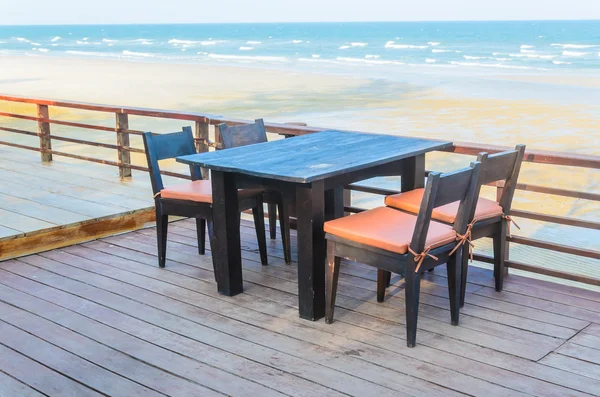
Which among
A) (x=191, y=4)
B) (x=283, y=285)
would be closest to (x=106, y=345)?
(x=283, y=285)

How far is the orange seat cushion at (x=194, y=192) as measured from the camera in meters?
3.67

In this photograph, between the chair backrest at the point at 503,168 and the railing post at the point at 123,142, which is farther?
the railing post at the point at 123,142

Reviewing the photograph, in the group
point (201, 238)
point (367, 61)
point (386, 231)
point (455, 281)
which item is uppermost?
point (386, 231)

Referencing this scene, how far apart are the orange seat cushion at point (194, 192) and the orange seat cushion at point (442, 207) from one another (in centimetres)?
75

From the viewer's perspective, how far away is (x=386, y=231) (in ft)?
9.91

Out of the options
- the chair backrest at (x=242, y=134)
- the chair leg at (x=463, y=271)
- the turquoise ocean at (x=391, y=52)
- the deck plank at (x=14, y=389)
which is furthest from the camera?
the turquoise ocean at (x=391, y=52)

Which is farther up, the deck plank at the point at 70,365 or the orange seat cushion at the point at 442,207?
the orange seat cushion at the point at 442,207

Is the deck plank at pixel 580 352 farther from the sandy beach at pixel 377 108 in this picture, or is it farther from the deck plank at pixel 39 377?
the sandy beach at pixel 377 108

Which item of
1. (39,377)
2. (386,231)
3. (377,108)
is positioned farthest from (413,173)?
(377,108)

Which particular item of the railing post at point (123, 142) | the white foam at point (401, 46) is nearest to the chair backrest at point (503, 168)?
the railing post at point (123, 142)

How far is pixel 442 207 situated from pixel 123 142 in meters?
3.05

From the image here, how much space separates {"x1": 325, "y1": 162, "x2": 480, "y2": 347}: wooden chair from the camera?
2.84 metres

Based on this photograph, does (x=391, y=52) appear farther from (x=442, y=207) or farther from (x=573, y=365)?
(x=573, y=365)

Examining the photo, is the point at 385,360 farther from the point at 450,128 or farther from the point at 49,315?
the point at 450,128
